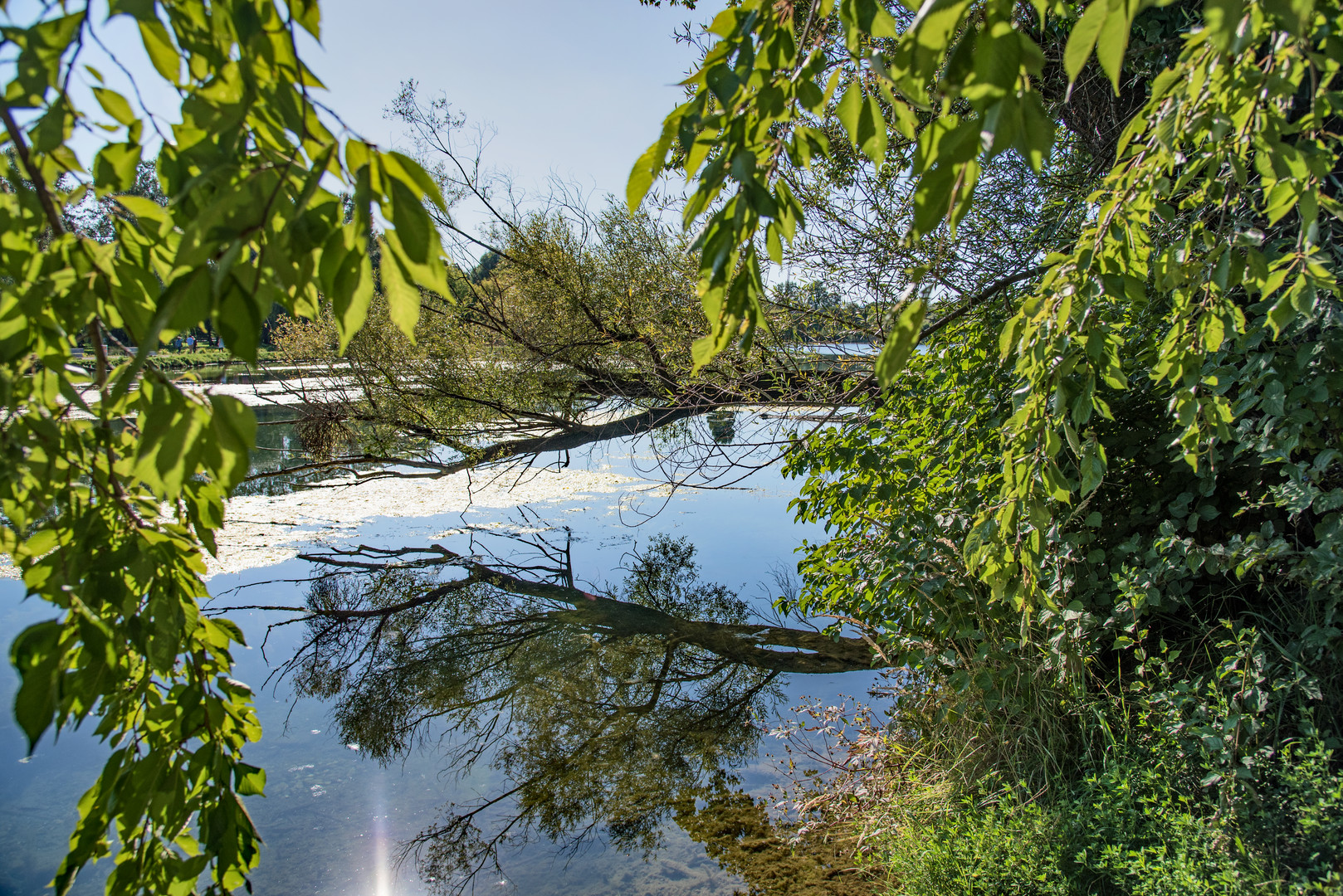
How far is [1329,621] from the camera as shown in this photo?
1.79m

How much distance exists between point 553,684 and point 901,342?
142 inches

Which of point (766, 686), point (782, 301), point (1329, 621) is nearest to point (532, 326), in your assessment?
point (782, 301)

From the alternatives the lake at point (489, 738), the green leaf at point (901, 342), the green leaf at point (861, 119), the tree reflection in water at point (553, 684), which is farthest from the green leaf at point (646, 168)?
the tree reflection in water at point (553, 684)

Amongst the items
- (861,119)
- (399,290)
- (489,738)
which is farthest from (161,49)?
(489,738)

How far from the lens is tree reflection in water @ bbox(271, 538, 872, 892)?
2885 mm

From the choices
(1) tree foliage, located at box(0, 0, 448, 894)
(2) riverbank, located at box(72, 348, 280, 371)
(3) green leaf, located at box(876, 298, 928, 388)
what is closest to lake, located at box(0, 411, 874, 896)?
(2) riverbank, located at box(72, 348, 280, 371)

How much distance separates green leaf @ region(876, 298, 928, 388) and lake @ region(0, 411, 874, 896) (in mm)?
2229

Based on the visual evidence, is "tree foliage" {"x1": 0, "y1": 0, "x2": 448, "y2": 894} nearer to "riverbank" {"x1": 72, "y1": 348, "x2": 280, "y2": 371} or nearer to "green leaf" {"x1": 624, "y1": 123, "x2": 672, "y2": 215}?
"riverbank" {"x1": 72, "y1": 348, "x2": 280, "y2": 371}

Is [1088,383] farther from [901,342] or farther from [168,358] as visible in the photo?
[168,358]

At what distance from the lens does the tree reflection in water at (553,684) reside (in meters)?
2.88

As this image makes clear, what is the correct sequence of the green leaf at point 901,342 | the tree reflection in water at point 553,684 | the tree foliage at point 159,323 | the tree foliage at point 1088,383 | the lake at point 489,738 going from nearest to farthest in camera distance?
1. the tree foliage at point 159,323
2. the green leaf at point 901,342
3. the tree foliage at point 1088,383
4. the lake at point 489,738
5. the tree reflection in water at point 553,684

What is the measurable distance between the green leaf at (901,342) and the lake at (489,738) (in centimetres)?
223

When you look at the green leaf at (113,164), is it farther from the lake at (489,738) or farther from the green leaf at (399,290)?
the lake at (489,738)

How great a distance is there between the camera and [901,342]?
2.39 ft
